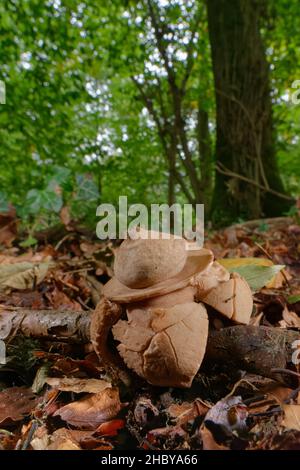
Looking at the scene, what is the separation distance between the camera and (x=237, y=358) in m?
0.99

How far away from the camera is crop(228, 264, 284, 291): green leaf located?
4.56 feet

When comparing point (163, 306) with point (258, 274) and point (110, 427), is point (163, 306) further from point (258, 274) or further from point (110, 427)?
point (258, 274)

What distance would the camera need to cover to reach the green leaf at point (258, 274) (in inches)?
54.7

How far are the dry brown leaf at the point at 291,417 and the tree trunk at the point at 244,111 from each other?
151 inches

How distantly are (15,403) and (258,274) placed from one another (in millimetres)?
928

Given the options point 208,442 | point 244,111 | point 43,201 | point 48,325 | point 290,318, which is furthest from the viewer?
point 244,111

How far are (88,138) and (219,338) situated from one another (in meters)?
6.32

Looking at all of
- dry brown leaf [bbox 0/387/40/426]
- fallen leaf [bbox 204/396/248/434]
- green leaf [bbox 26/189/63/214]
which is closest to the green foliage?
green leaf [bbox 26/189/63/214]

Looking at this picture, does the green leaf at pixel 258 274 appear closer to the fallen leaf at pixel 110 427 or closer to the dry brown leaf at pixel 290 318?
the dry brown leaf at pixel 290 318

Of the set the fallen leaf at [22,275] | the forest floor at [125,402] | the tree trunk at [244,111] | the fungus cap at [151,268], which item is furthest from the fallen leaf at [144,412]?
the tree trunk at [244,111]

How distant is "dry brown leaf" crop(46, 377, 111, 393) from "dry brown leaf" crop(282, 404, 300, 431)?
0.48 metres

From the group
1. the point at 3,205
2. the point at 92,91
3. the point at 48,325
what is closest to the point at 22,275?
the point at 48,325

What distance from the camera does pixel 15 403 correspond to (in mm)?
1048
